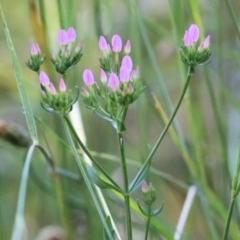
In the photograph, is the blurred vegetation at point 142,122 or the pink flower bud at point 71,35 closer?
the pink flower bud at point 71,35

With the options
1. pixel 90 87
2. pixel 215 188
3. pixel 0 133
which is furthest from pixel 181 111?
pixel 90 87

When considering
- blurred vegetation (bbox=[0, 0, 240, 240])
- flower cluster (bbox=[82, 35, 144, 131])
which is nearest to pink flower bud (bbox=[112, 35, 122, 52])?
flower cluster (bbox=[82, 35, 144, 131])

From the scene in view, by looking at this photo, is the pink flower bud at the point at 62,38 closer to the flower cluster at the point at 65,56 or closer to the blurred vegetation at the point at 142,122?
the flower cluster at the point at 65,56

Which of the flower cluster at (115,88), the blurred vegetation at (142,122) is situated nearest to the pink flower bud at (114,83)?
the flower cluster at (115,88)

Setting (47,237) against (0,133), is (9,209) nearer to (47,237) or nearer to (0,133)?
(47,237)

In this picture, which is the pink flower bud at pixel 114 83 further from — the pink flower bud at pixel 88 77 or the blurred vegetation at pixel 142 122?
the blurred vegetation at pixel 142 122

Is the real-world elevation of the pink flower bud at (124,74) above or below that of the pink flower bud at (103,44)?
below

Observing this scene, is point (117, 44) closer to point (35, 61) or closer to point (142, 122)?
Result: point (35, 61)

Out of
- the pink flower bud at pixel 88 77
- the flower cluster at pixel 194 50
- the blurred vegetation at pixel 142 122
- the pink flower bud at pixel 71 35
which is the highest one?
the blurred vegetation at pixel 142 122
